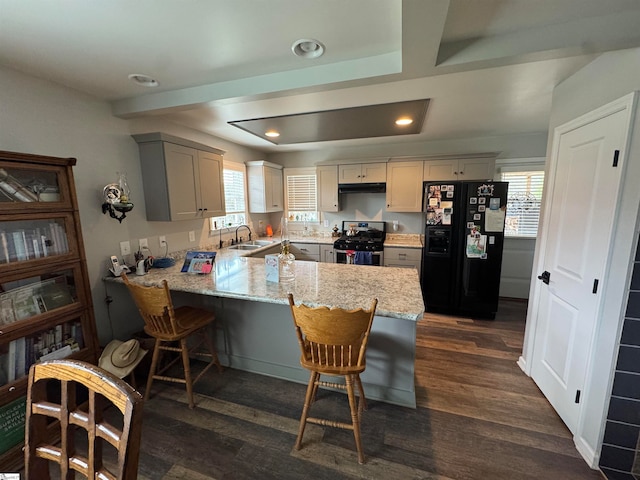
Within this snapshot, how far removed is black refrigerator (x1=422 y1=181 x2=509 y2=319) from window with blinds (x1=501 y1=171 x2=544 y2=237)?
0.99 m

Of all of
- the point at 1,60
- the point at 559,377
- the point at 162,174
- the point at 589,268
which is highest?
the point at 1,60

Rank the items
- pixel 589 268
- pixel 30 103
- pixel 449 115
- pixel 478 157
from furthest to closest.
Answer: pixel 478 157, pixel 449 115, pixel 30 103, pixel 589 268

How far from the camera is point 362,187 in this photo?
13.8 ft

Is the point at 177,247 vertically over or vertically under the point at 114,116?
under

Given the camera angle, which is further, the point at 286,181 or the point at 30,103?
the point at 286,181

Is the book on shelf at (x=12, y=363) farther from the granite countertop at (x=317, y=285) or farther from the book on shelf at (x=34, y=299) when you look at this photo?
the granite countertop at (x=317, y=285)

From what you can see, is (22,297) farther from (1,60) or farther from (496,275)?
(496,275)

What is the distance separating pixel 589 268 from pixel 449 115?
6.32 feet

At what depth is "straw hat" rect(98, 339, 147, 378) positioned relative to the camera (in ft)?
6.57

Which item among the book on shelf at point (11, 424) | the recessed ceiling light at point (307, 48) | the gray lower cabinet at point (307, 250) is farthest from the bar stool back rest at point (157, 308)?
the gray lower cabinet at point (307, 250)

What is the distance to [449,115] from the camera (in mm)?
2791

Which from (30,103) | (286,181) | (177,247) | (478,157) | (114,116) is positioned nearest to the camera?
(30,103)

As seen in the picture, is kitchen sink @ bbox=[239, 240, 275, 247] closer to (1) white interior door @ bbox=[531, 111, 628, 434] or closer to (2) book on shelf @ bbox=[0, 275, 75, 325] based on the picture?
(2) book on shelf @ bbox=[0, 275, 75, 325]

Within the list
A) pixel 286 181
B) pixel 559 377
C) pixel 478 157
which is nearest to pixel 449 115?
pixel 478 157
